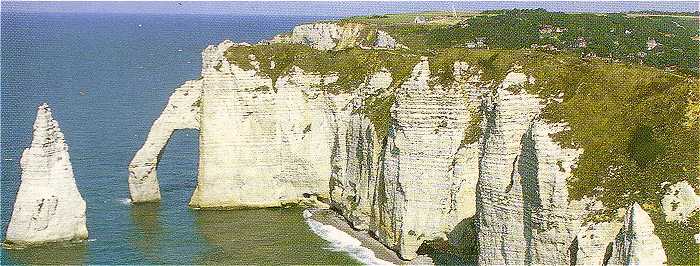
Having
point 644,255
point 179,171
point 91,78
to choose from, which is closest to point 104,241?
point 179,171

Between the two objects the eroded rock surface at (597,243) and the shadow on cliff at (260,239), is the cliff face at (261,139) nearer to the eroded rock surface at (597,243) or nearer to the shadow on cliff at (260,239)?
→ the shadow on cliff at (260,239)

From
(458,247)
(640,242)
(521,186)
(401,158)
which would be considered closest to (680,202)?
(640,242)

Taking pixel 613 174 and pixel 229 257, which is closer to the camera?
pixel 613 174

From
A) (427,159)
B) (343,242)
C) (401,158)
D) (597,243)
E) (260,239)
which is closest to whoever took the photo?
(597,243)

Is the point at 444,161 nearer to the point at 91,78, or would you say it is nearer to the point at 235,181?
the point at 235,181

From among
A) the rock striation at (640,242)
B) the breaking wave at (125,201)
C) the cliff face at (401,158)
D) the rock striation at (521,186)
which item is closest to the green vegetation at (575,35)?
the cliff face at (401,158)

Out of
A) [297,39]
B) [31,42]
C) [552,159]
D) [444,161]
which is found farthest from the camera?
[31,42]

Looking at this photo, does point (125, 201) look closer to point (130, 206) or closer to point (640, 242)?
point (130, 206)
